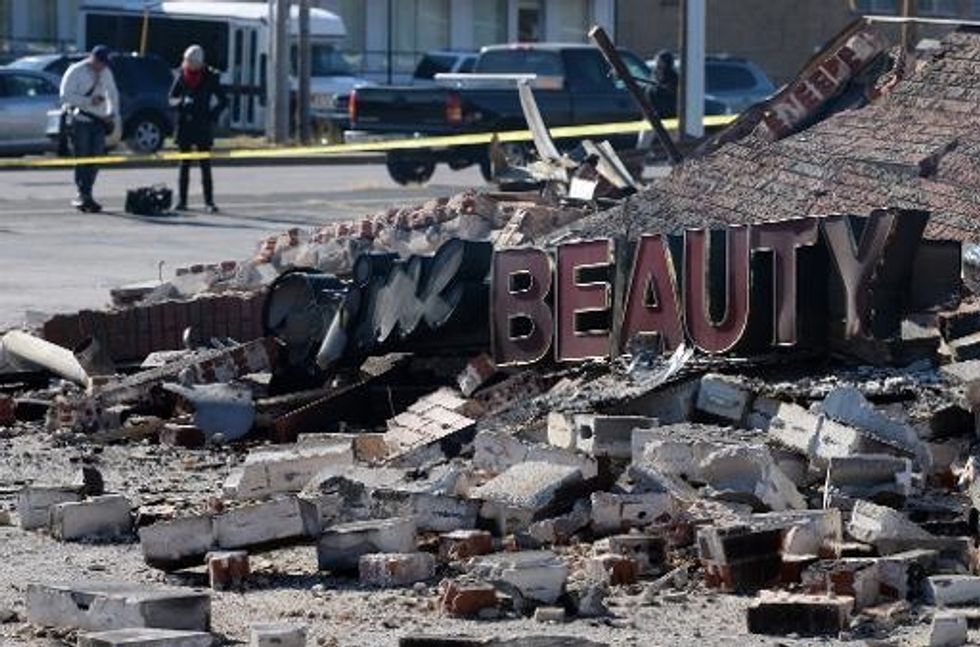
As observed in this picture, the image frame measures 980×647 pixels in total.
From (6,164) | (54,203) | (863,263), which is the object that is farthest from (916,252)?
(6,164)

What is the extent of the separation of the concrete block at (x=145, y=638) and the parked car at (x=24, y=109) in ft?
109

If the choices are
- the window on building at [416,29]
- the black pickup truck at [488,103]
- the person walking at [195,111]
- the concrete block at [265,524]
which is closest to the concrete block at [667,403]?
the concrete block at [265,524]

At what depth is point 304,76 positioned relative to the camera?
43625 mm

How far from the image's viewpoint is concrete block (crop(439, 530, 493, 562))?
31.3ft

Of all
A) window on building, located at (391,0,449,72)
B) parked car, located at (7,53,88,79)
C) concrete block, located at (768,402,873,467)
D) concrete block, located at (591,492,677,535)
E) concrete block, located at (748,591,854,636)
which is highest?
window on building, located at (391,0,449,72)

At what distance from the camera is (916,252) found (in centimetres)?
1219

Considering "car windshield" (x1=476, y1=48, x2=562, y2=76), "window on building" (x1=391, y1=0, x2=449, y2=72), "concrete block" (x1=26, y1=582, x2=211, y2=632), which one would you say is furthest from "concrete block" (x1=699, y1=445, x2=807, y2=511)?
"window on building" (x1=391, y1=0, x2=449, y2=72)

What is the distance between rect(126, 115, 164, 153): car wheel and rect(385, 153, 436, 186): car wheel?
390 inches

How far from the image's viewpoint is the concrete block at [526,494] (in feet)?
32.7

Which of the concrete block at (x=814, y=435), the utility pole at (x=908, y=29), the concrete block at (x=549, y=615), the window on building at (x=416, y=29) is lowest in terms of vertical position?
the concrete block at (x=549, y=615)

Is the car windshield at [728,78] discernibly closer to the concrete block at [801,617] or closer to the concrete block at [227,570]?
the concrete block at [227,570]

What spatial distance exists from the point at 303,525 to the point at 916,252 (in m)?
3.79

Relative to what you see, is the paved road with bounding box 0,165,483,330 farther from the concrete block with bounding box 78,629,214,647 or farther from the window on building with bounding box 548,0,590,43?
the window on building with bounding box 548,0,590,43

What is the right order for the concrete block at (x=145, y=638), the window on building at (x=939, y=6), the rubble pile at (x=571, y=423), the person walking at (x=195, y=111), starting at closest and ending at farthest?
1. the concrete block at (x=145, y=638)
2. the rubble pile at (x=571, y=423)
3. the person walking at (x=195, y=111)
4. the window on building at (x=939, y=6)
